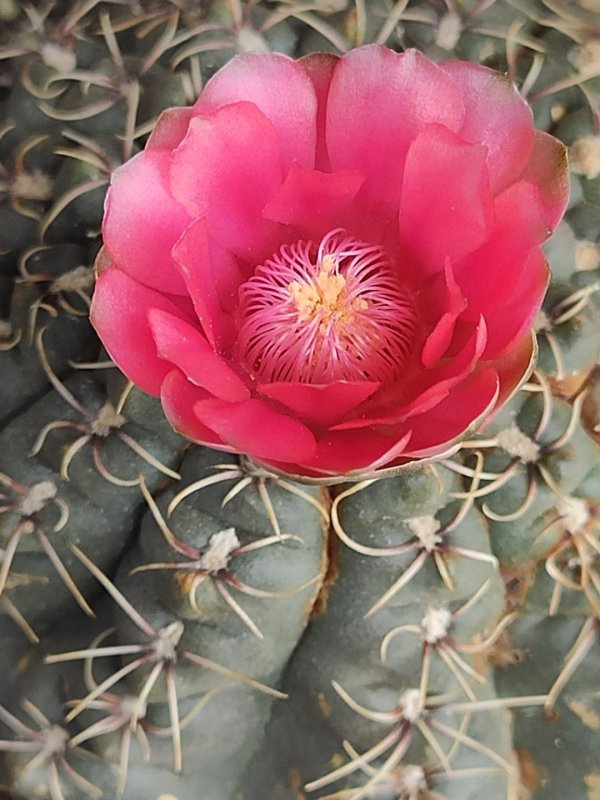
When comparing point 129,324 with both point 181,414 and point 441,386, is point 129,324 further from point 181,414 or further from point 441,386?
point 441,386

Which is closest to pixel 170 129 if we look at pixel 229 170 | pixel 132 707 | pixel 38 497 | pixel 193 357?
pixel 229 170

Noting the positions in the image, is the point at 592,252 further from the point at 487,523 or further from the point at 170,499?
the point at 170,499

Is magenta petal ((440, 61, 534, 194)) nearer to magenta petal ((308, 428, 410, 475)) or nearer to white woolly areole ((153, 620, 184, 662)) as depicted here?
magenta petal ((308, 428, 410, 475))

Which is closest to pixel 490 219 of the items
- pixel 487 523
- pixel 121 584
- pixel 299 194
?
pixel 299 194

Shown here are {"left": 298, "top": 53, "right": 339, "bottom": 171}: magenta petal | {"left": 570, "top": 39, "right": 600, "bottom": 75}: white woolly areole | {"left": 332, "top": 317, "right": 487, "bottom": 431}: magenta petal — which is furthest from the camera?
{"left": 570, "top": 39, "right": 600, "bottom": 75}: white woolly areole

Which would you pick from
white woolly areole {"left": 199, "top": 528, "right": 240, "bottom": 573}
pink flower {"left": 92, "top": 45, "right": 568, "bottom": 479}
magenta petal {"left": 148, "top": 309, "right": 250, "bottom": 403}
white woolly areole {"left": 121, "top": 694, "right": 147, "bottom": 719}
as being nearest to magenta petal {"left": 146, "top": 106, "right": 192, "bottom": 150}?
pink flower {"left": 92, "top": 45, "right": 568, "bottom": 479}

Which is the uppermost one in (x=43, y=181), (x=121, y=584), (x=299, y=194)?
(x=299, y=194)

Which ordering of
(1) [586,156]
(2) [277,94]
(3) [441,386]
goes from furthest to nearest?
(1) [586,156] → (2) [277,94] → (3) [441,386]
